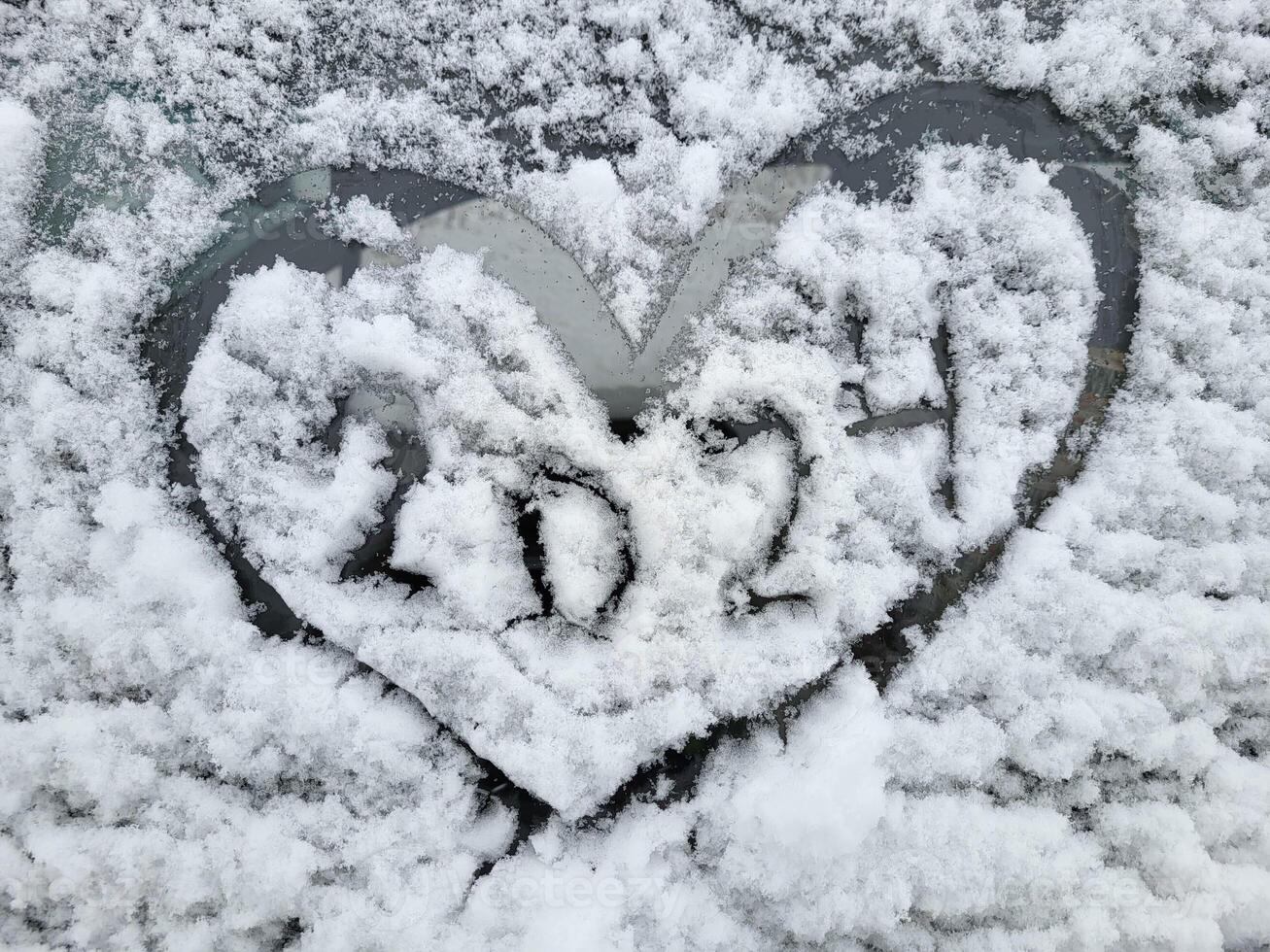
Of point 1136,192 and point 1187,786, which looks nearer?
point 1187,786

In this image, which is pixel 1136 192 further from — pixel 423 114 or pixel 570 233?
pixel 423 114

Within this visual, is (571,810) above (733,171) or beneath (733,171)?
beneath

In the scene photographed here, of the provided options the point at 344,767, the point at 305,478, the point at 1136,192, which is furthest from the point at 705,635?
the point at 1136,192

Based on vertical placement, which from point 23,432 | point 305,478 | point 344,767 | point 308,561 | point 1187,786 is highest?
point 1187,786

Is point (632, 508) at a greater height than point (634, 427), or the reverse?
point (634, 427)
